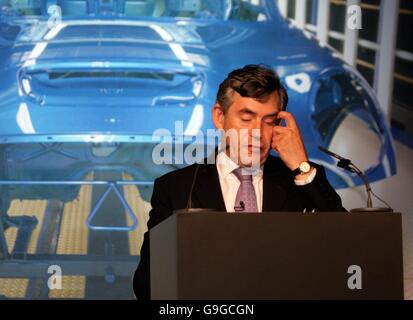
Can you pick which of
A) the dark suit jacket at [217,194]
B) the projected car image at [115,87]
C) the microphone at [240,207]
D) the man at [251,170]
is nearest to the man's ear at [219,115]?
the man at [251,170]

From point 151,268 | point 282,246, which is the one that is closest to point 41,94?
point 151,268

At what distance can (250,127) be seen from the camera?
243 cm

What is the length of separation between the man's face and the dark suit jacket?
0.26 ft

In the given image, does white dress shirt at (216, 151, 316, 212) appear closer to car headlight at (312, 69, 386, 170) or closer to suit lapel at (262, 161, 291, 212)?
suit lapel at (262, 161, 291, 212)

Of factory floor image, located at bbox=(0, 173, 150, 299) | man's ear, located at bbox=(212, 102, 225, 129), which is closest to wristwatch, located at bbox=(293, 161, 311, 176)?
man's ear, located at bbox=(212, 102, 225, 129)

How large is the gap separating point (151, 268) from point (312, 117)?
6.91ft

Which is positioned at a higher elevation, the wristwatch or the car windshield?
the wristwatch

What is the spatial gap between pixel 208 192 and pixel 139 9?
1796mm

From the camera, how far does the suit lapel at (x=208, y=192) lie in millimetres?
2459

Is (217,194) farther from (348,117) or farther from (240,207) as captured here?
(348,117)

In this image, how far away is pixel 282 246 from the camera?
1962 mm

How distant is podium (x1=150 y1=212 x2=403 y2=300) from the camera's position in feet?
6.34

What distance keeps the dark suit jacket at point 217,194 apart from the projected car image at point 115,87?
1506 mm

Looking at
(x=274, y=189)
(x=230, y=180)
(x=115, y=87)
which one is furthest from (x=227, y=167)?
(x=115, y=87)
